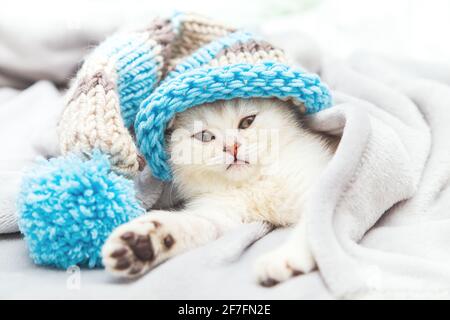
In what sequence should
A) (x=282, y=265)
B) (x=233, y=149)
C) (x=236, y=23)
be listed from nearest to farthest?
(x=282, y=265) < (x=233, y=149) < (x=236, y=23)

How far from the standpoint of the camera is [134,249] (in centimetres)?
69

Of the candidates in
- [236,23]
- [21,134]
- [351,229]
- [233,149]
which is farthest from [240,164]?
[236,23]

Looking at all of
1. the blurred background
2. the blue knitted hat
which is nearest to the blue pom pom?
the blue knitted hat

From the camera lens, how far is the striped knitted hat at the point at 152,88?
34.0 inches

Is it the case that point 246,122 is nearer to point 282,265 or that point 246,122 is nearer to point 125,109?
point 125,109

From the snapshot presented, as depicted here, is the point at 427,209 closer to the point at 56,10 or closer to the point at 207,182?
the point at 207,182

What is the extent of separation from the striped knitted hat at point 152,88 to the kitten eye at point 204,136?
0.06m

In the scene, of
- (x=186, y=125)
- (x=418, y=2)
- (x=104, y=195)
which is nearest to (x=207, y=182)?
(x=186, y=125)

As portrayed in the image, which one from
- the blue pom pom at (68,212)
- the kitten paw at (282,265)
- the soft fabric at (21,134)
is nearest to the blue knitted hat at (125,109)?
the blue pom pom at (68,212)

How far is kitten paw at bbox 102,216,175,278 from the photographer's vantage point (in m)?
0.68

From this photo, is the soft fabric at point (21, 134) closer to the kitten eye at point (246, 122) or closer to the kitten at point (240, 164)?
the kitten at point (240, 164)

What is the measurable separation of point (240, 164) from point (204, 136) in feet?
0.30

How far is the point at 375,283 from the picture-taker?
64cm

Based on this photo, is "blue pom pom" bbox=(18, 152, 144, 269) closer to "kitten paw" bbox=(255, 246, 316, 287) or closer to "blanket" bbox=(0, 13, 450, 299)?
"blanket" bbox=(0, 13, 450, 299)
